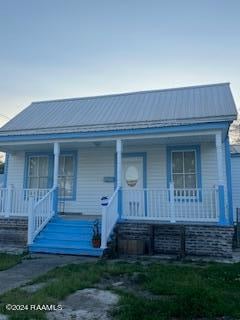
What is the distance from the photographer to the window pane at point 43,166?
13270 mm

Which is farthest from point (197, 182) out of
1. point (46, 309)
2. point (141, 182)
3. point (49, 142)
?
point (46, 309)

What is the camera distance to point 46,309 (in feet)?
14.8

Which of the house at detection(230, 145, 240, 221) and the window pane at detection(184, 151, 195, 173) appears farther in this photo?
the house at detection(230, 145, 240, 221)

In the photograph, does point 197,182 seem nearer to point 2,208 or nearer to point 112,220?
point 112,220

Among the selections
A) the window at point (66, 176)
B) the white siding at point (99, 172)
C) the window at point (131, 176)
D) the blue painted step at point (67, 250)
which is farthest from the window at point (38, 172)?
the blue painted step at point (67, 250)

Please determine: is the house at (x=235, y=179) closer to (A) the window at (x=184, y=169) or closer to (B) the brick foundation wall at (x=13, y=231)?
(A) the window at (x=184, y=169)

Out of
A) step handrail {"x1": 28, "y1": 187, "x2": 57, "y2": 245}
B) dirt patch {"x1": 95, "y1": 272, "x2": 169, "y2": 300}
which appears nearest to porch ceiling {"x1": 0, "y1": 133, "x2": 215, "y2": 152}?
step handrail {"x1": 28, "y1": 187, "x2": 57, "y2": 245}

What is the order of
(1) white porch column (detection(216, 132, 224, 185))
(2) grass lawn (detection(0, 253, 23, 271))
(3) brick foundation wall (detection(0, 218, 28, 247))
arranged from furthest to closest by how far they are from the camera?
(3) brick foundation wall (detection(0, 218, 28, 247)), (1) white porch column (detection(216, 132, 224, 185)), (2) grass lawn (detection(0, 253, 23, 271))

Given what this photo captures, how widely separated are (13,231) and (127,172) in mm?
4517

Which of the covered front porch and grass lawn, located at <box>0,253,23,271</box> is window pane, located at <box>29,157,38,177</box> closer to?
the covered front porch

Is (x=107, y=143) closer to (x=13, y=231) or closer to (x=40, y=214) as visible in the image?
(x=40, y=214)

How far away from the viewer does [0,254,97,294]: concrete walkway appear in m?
6.10

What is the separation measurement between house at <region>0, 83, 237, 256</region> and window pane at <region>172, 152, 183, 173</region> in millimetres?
36

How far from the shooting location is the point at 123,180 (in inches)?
482
